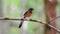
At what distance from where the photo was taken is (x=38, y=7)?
4914 millimetres

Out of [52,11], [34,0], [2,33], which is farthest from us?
[34,0]

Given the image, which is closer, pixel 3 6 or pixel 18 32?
pixel 18 32

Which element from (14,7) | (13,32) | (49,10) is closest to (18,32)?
(13,32)

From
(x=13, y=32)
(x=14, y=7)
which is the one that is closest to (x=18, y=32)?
(x=13, y=32)

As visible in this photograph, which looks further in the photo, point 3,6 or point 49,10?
point 3,6

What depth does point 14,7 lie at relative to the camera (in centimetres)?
505

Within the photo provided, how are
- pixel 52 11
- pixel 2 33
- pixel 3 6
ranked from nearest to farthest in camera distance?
pixel 52 11
pixel 2 33
pixel 3 6

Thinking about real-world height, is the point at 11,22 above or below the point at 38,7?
below

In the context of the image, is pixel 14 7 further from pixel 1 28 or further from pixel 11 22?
pixel 1 28

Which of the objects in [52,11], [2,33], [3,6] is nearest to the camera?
[52,11]

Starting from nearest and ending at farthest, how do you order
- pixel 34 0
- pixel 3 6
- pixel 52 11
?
pixel 52 11 → pixel 34 0 → pixel 3 6

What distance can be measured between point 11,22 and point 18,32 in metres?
0.30

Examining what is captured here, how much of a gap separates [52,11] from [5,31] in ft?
7.26

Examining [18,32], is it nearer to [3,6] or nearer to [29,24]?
[29,24]
